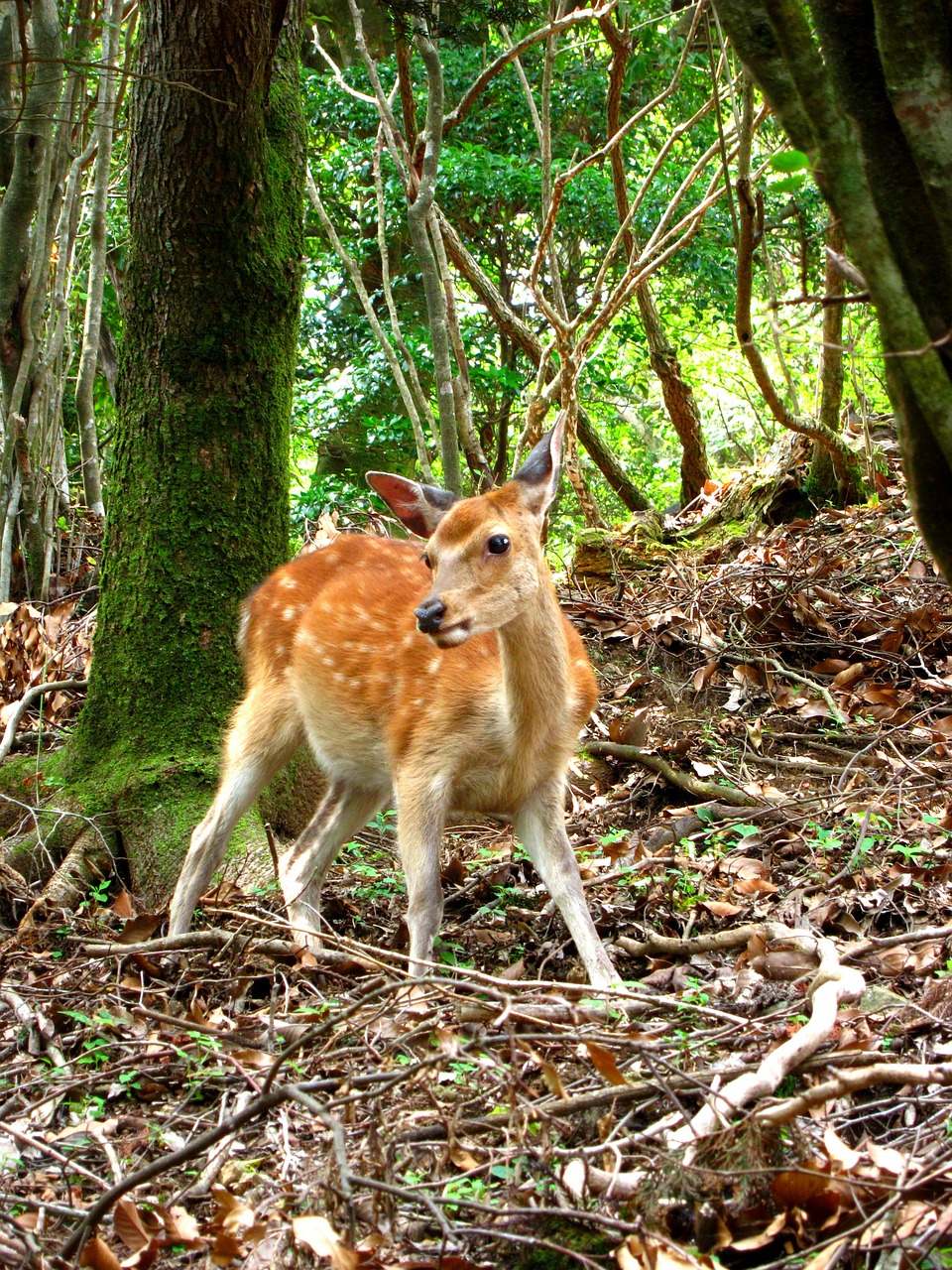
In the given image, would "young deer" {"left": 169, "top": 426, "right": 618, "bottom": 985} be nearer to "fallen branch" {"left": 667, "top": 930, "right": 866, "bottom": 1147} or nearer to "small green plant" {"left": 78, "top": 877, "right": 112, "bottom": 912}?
"small green plant" {"left": 78, "top": 877, "right": 112, "bottom": 912}

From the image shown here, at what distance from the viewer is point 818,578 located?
23.4ft

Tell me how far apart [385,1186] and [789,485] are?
293 inches

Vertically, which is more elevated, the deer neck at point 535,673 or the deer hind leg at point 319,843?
the deer neck at point 535,673

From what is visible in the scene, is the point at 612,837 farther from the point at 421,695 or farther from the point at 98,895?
the point at 98,895

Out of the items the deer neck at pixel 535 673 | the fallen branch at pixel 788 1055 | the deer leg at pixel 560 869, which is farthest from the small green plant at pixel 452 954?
the fallen branch at pixel 788 1055

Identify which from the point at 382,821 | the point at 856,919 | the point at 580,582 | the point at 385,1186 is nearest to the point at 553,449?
the point at 856,919

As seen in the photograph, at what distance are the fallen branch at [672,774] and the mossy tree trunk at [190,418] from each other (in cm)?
192

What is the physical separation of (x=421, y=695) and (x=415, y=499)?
0.79 metres

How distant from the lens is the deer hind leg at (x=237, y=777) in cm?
477

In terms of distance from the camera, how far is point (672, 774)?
5.83 meters

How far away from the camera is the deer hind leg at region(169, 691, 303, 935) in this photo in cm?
477

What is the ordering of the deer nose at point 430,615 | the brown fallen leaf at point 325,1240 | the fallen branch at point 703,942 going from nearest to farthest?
1. the brown fallen leaf at point 325,1240
2. the fallen branch at point 703,942
3. the deer nose at point 430,615

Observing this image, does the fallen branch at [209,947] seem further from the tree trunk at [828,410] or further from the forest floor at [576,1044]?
the tree trunk at [828,410]

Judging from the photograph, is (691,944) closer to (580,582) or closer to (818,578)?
(818,578)
